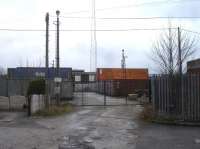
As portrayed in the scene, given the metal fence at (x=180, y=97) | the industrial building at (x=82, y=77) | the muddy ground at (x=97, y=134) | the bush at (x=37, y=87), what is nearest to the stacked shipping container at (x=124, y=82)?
the industrial building at (x=82, y=77)

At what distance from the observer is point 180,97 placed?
21.7 m

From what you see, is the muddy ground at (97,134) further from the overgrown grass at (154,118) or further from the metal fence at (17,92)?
the metal fence at (17,92)

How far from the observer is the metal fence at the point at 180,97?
21.4 metres

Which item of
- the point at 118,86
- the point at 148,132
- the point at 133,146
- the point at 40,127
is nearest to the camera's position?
the point at 133,146

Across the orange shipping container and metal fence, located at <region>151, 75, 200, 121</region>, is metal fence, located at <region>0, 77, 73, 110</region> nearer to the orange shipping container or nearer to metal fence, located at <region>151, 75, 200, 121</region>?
metal fence, located at <region>151, 75, 200, 121</region>

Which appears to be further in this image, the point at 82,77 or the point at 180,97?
the point at 82,77

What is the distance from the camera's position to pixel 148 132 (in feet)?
57.9

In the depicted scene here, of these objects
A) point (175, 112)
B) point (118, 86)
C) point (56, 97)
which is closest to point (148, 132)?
point (175, 112)

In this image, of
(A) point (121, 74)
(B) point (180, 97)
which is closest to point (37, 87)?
(B) point (180, 97)

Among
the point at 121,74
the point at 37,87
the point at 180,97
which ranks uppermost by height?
the point at 121,74

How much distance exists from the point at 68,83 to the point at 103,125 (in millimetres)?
27374

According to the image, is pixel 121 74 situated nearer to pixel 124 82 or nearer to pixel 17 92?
pixel 124 82

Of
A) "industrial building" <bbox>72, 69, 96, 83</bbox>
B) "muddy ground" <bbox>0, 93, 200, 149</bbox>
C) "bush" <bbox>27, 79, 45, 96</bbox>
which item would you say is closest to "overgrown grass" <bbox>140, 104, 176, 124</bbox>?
"muddy ground" <bbox>0, 93, 200, 149</bbox>

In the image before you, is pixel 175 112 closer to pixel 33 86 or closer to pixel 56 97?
pixel 33 86
